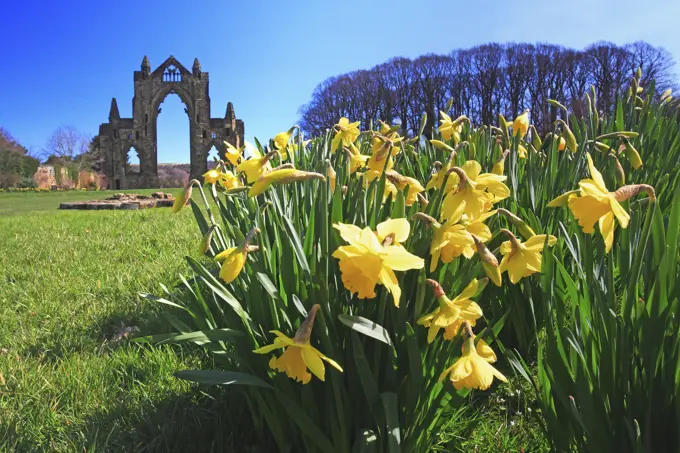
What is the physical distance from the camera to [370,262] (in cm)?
74

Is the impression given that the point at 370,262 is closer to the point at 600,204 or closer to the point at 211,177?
the point at 600,204

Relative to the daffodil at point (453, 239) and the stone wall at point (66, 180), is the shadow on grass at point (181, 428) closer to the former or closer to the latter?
the daffodil at point (453, 239)

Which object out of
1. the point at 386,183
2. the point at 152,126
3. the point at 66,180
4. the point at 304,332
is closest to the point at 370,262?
the point at 304,332

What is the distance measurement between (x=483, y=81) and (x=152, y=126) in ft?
80.3

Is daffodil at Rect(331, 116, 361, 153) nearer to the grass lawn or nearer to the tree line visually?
the grass lawn

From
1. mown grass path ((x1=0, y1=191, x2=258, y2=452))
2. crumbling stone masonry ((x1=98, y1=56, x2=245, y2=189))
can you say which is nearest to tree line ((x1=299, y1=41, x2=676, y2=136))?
crumbling stone masonry ((x1=98, y1=56, x2=245, y2=189))

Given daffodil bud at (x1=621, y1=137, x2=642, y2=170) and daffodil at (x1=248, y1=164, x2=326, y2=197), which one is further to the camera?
daffodil bud at (x1=621, y1=137, x2=642, y2=170)

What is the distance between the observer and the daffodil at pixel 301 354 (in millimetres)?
799

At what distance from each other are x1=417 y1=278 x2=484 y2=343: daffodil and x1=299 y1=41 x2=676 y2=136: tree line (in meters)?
29.8

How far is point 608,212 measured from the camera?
0.85m

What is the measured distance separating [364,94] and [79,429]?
35261 millimetres

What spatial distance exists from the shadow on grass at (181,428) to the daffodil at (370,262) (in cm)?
71

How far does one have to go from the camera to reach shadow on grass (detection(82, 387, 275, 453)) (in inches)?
48.8

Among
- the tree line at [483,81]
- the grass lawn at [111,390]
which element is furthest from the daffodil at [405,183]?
the tree line at [483,81]
